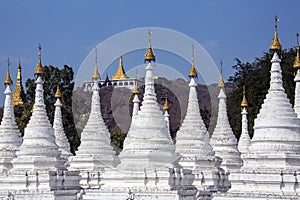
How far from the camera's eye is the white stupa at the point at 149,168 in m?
25.5

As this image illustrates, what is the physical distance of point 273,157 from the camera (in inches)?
923

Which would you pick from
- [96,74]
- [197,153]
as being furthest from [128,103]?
[197,153]

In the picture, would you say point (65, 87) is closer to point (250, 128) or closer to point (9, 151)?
point (250, 128)

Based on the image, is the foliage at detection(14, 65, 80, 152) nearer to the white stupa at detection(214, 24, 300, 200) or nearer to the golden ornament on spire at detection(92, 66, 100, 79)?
the golden ornament on spire at detection(92, 66, 100, 79)

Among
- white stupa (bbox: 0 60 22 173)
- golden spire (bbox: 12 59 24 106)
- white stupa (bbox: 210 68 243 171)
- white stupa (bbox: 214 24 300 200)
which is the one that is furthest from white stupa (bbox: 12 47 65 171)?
golden spire (bbox: 12 59 24 106)

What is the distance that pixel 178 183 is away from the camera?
26234 millimetres

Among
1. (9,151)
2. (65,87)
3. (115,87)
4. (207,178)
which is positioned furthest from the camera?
(65,87)

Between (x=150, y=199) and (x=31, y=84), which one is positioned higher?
(x=31, y=84)

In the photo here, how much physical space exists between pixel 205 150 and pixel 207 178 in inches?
44.7

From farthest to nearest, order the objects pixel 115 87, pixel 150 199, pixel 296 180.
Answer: pixel 115 87 → pixel 150 199 → pixel 296 180

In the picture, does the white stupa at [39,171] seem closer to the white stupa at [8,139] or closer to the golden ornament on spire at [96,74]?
the white stupa at [8,139]

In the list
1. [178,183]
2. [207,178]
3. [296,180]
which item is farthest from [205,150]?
[296,180]

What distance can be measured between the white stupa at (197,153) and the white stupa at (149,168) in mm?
2879

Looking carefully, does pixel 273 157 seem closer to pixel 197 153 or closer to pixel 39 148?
pixel 197 153
